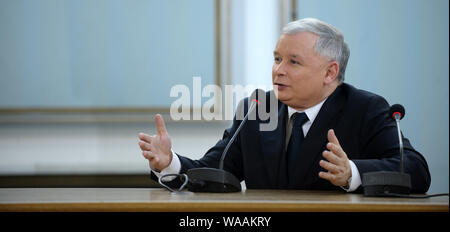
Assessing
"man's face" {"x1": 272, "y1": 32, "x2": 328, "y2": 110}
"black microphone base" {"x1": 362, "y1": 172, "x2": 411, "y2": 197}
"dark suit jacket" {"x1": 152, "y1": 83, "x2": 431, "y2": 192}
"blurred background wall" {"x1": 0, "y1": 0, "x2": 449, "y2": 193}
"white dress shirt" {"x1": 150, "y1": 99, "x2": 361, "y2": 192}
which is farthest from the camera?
"blurred background wall" {"x1": 0, "y1": 0, "x2": 449, "y2": 193}

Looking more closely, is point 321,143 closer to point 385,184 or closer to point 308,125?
point 308,125

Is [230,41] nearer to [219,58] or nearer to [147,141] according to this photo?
[219,58]

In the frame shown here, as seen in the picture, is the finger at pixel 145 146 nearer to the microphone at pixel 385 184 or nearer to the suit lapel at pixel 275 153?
the suit lapel at pixel 275 153

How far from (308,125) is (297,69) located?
20 centimetres

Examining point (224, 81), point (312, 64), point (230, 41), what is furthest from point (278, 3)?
point (312, 64)

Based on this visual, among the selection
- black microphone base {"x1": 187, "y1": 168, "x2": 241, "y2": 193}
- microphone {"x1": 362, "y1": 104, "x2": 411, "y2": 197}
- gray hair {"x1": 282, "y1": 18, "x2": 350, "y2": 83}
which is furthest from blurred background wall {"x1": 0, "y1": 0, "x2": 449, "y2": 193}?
microphone {"x1": 362, "y1": 104, "x2": 411, "y2": 197}

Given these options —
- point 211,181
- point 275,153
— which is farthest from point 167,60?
point 211,181

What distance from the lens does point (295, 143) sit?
182cm

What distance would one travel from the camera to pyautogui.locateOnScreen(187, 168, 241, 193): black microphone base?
4.74 feet

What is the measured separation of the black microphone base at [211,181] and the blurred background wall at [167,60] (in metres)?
1.32

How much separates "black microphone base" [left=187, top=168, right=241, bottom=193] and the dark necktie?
0.38 meters

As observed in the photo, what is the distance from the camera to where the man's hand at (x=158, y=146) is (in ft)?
5.35

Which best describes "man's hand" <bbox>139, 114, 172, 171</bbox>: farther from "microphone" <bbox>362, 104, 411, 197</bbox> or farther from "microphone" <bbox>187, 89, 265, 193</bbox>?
"microphone" <bbox>362, 104, 411, 197</bbox>

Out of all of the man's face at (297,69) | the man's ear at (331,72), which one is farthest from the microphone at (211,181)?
the man's ear at (331,72)
